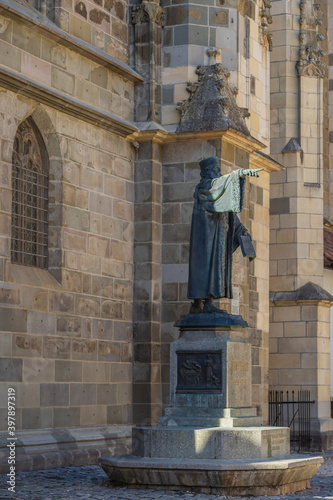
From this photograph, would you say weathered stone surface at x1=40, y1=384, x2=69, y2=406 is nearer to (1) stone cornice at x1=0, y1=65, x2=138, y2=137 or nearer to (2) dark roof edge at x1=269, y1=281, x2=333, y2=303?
(1) stone cornice at x1=0, y1=65, x2=138, y2=137

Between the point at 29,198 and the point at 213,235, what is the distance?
314 cm

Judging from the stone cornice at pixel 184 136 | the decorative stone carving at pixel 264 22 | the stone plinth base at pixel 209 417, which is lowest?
the stone plinth base at pixel 209 417

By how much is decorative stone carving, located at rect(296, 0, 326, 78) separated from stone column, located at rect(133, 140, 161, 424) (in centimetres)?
592

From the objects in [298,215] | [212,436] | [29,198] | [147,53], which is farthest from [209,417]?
[298,215]

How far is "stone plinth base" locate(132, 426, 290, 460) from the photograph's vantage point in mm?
11602

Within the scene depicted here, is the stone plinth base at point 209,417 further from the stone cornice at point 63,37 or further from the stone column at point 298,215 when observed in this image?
the stone column at point 298,215

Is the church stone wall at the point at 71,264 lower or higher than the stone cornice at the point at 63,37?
lower

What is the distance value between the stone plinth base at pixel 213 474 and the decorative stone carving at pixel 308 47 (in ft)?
37.5

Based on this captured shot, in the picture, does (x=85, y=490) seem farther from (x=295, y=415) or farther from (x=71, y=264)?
(x=295, y=415)

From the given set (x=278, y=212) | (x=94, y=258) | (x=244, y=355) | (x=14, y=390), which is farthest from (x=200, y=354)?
(x=278, y=212)

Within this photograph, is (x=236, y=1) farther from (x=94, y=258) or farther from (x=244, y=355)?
(x=244, y=355)

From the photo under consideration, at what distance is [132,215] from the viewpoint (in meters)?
16.6

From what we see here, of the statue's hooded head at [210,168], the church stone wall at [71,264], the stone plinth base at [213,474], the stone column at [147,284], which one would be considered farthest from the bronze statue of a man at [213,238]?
the stone column at [147,284]

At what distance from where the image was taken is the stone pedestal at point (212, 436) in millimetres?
11336
